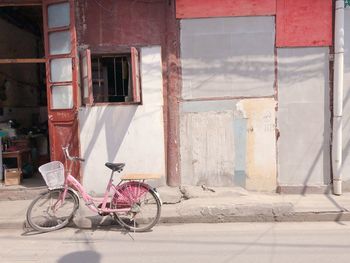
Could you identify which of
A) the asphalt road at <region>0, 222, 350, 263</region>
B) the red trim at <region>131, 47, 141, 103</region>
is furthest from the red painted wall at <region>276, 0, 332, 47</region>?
the asphalt road at <region>0, 222, 350, 263</region>

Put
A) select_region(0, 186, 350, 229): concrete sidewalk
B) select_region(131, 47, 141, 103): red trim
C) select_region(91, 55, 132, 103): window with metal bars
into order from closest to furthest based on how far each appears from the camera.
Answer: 1. select_region(0, 186, 350, 229): concrete sidewalk
2. select_region(131, 47, 141, 103): red trim
3. select_region(91, 55, 132, 103): window with metal bars

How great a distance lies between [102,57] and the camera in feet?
29.0

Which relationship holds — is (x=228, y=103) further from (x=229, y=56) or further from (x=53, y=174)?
(x=53, y=174)

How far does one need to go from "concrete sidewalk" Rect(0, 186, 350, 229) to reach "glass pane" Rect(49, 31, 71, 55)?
3031 mm

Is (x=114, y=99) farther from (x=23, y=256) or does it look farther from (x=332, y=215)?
(x=332, y=215)

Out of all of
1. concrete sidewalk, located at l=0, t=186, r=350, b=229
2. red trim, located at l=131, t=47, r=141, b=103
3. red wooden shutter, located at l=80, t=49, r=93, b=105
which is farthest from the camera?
red wooden shutter, located at l=80, t=49, r=93, b=105

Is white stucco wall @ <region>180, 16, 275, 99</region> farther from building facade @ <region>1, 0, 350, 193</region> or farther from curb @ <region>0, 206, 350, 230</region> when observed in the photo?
curb @ <region>0, 206, 350, 230</region>

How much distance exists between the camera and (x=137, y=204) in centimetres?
671

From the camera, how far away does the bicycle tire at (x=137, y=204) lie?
6727mm

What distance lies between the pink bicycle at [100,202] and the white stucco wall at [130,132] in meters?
1.74

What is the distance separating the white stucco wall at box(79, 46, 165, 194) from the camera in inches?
339

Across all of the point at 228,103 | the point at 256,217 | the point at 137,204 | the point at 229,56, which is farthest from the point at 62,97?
the point at 256,217

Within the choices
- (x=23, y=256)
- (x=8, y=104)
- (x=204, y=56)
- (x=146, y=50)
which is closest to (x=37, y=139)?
(x=8, y=104)

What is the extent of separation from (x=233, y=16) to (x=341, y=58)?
2.23 metres
